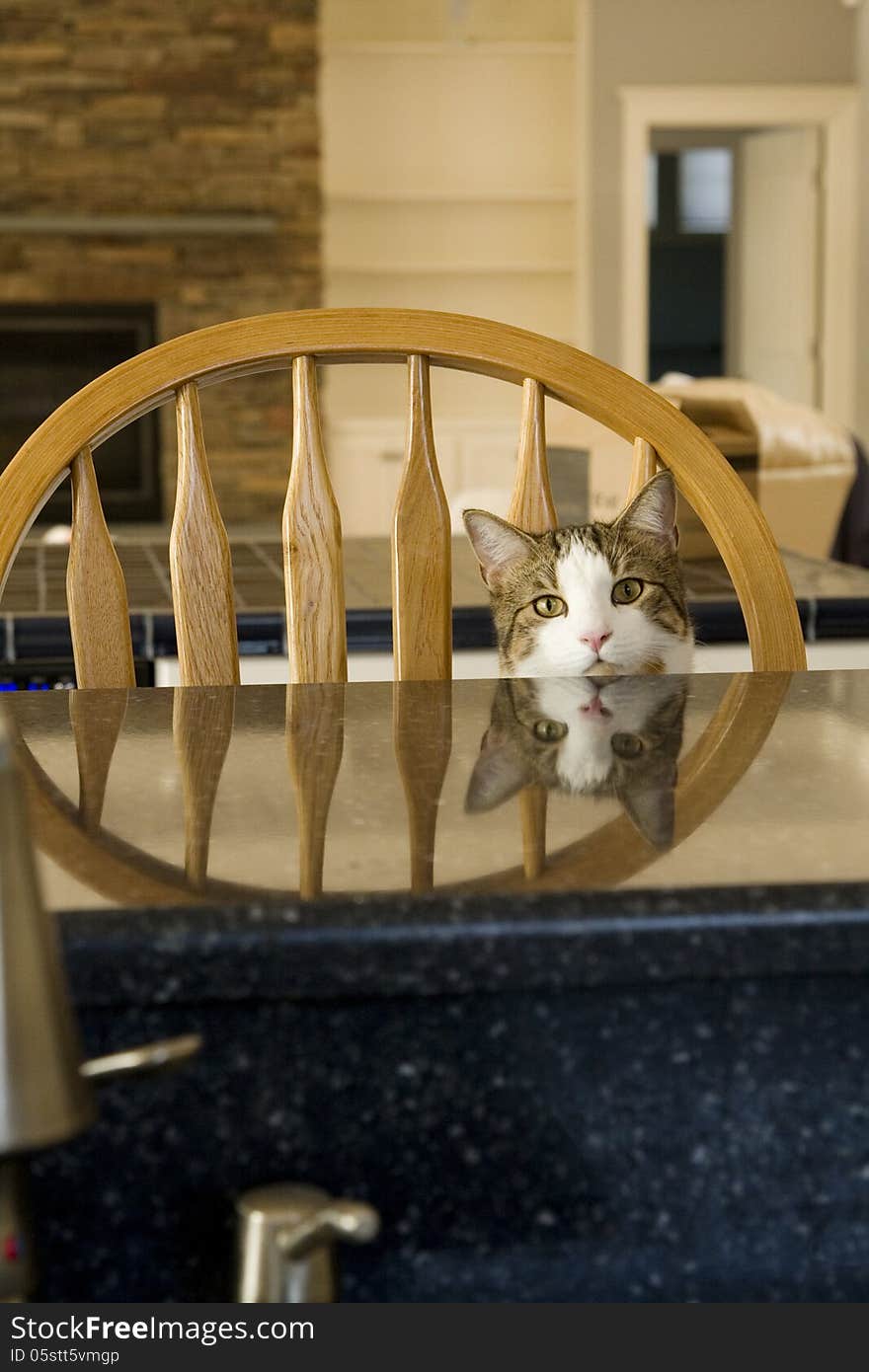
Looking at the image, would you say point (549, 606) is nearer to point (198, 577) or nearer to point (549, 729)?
point (198, 577)

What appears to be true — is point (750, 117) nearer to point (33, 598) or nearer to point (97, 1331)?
point (33, 598)

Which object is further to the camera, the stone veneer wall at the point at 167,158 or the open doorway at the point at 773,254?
the open doorway at the point at 773,254

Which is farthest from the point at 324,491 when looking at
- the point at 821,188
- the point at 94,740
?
the point at 821,188

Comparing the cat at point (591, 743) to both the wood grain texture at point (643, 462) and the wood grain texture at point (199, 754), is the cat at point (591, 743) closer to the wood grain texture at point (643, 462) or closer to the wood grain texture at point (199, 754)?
the wood grain texture at point (199, 754)

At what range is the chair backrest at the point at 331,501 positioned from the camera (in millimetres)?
926

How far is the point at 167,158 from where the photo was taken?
6.21 meters

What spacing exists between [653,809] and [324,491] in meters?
0.49

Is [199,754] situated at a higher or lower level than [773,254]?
lower

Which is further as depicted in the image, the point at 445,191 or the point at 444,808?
the point at 445,191

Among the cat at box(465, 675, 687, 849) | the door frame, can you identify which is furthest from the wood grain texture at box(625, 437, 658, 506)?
the door frame

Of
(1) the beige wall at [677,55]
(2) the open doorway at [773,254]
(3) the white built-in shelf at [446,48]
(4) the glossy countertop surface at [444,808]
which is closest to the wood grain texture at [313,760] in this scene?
(4) the glossy countertop surface at [444,808]

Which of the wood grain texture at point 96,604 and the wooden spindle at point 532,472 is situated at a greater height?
the wooden spindle at point 532,472

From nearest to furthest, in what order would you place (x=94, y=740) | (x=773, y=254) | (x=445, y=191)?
(x=94, y=740) → (x=445, y=191) → (x=773, y=254)

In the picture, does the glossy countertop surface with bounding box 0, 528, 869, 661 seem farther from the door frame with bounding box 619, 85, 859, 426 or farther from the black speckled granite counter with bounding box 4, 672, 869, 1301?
the door frame with bounding box 619, 85, 859, 426
